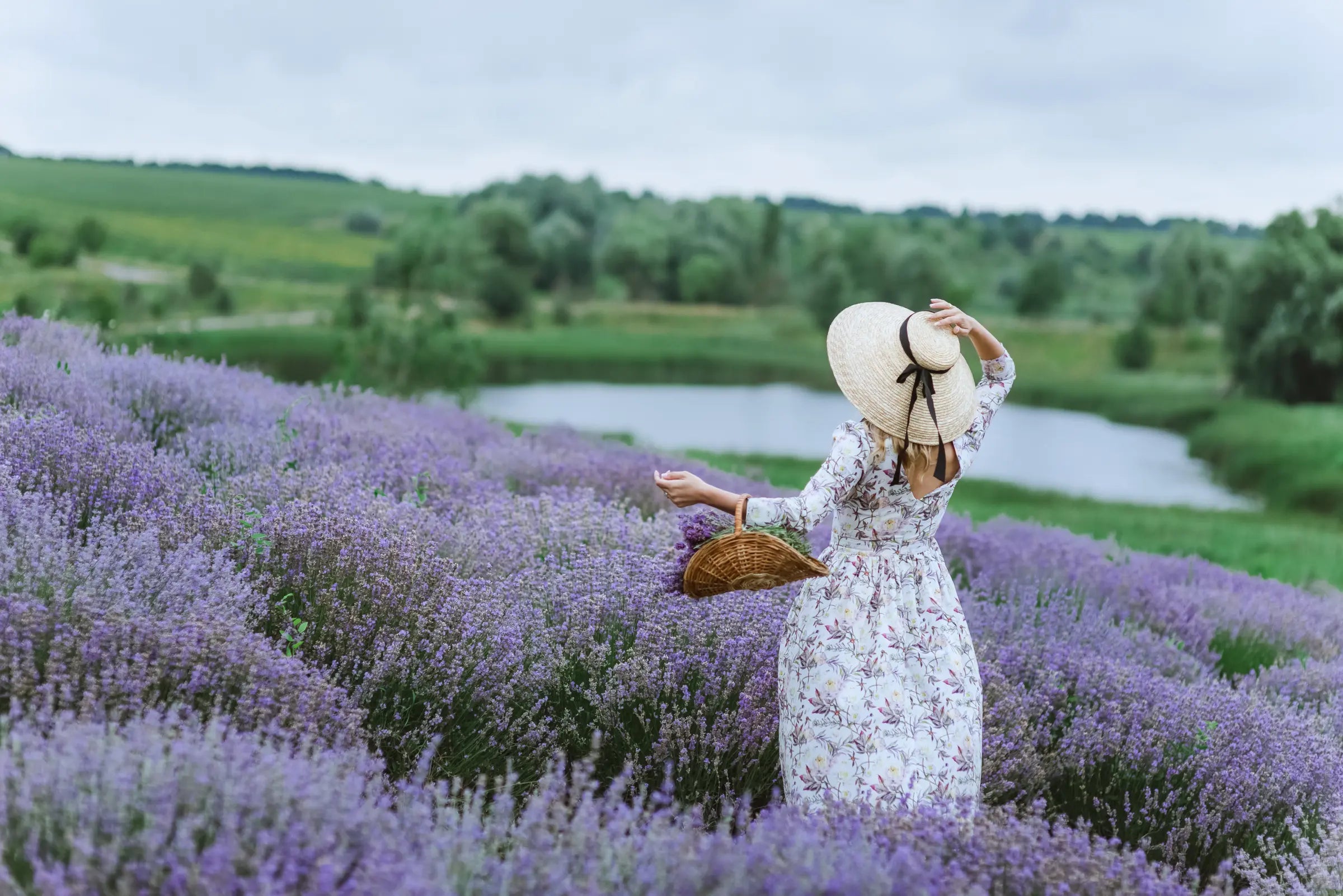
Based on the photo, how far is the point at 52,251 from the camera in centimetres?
1736

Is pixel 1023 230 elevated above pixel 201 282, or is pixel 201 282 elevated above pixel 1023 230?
pixel 1023 230

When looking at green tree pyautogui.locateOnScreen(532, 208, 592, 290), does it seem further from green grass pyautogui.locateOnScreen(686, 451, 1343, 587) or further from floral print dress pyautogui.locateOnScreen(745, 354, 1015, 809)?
floral print dress pyautogui.locateOnScreen(745, 354, 1015, 809)

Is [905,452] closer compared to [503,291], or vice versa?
[905,452]

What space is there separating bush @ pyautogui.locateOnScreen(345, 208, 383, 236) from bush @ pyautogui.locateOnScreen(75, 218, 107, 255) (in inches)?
390

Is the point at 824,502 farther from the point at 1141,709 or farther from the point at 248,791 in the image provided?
the point at 1141,709

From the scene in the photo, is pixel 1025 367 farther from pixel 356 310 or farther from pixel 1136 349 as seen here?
pixel 356 310

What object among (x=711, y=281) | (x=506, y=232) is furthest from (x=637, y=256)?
(x=506, y=232)

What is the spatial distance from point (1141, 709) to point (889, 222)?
141ft

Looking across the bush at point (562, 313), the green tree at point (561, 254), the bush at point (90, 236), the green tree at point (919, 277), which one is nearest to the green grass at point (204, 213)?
the bush at point (90, 236)

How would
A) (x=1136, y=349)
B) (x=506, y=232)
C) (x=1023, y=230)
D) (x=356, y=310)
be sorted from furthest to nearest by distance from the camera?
(x=1023, y=230), (x=1136, y=349), (x=506, y=232), (x=356, y=310)

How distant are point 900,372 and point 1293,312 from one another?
2407 centimetres

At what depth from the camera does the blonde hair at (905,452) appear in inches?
106

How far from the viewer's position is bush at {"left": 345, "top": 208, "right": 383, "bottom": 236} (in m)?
29.8

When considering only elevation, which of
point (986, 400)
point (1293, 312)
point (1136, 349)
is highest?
point (1293, 312)
